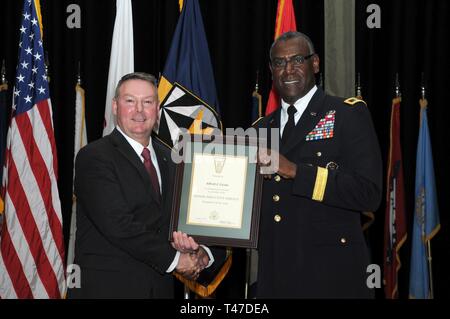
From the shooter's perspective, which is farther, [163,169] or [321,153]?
[163,169]

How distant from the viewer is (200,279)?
307 centimetres

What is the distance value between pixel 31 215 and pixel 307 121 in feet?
8.95

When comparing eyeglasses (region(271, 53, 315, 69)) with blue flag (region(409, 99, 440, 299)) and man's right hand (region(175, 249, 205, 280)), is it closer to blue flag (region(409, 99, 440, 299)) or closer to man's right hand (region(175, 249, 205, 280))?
man's right hand (region(175, 249, 205, 280))

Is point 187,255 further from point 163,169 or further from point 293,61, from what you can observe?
point 293,61

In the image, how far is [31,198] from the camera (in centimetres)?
446

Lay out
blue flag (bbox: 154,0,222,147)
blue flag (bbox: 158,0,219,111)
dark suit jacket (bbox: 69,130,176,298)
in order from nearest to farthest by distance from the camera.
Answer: dark suit jacket (bbox: 69,130,176,298)
blue flag (bbox: 154,0,222,147)
blue flag (bbox: 158,0,219,111)

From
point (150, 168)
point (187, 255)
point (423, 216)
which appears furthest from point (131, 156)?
point (423, 216)

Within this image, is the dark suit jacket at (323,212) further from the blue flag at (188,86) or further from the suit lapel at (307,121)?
the blue flag at (188,86)

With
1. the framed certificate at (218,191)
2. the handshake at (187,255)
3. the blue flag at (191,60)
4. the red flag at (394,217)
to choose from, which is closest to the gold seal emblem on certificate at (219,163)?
the framed certificate at (218,191)

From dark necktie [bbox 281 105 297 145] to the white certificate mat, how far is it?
24 cm

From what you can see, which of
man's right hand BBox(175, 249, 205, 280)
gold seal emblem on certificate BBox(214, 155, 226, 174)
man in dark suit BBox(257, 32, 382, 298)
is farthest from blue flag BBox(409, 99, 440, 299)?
gold seal emblem on certificate BBox(214, 155, 226, 174)

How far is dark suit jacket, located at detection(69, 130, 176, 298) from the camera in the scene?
253 centimetres
